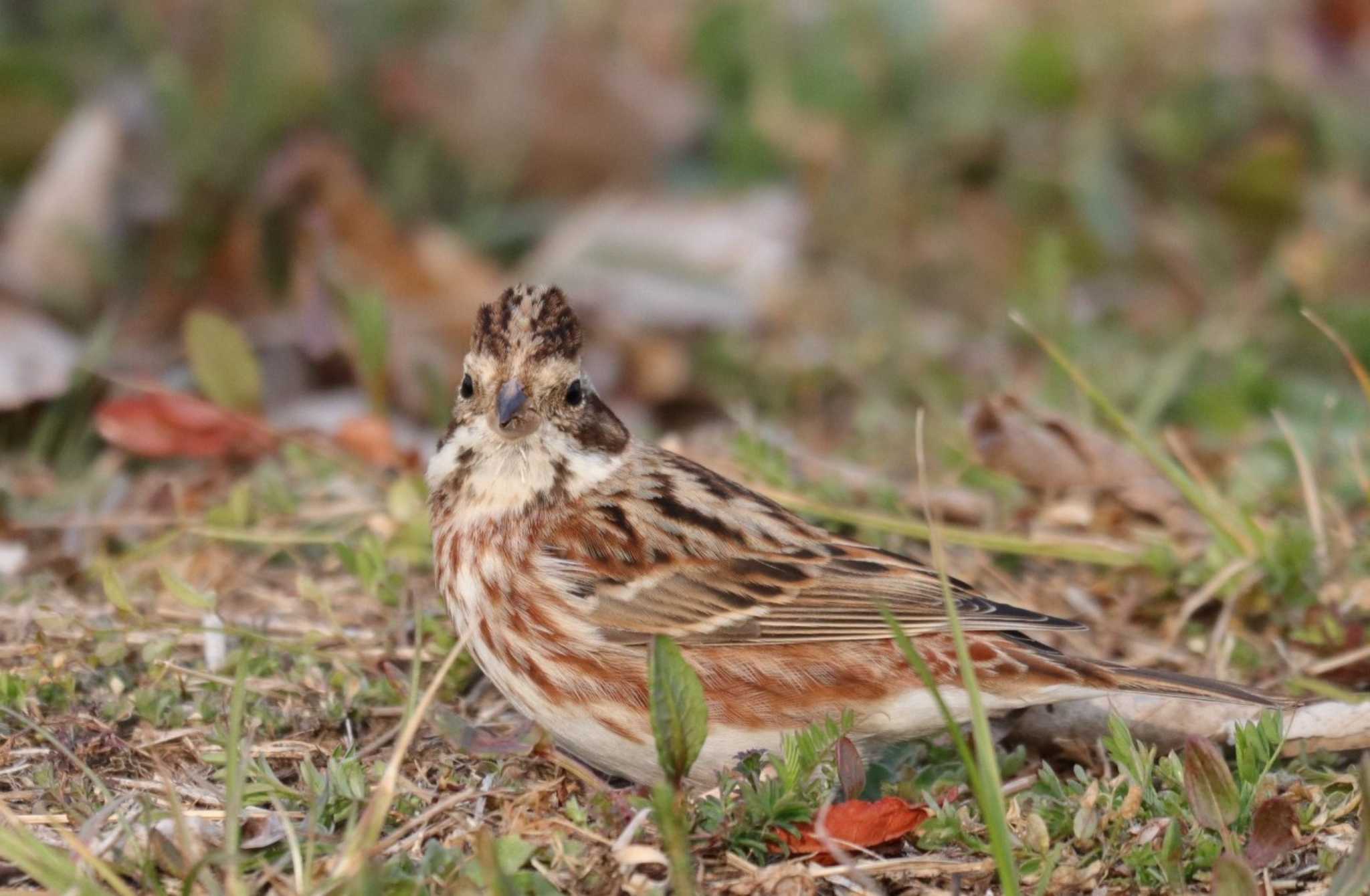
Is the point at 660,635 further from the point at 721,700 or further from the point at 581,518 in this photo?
the point at 581,518

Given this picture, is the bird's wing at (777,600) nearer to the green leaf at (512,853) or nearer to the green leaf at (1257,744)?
the green leaf at (1257,744)

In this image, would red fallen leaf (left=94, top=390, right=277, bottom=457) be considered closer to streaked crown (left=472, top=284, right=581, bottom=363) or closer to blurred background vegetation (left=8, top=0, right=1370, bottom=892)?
blurred background vegetation (left=8, top=0, right=1370, bottom=892)

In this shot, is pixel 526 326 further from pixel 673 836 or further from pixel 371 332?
pixel 673 836

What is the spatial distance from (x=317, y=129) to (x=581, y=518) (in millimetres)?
4986

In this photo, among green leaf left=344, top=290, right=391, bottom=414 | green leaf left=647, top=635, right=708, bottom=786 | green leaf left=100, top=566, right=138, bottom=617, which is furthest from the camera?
green leaf left=344, top=290, right=391, bottom=414

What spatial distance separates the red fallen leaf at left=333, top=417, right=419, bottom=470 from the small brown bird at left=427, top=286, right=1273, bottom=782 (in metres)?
1.24

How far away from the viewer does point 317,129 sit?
9094 mm

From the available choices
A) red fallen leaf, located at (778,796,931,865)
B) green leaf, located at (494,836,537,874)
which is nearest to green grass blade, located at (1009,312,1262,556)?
red fallen leaf, located at (778,796,931,865)

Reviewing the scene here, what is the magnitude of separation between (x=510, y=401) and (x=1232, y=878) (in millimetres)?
2264

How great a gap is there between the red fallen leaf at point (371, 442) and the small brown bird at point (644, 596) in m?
1.24

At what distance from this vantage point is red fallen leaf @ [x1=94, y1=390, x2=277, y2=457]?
5984 mm

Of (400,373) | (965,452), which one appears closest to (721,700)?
(965,452)

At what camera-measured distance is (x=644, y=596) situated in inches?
184

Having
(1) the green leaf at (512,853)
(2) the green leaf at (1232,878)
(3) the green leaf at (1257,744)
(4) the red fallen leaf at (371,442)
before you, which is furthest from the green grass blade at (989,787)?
(4) the red fallen leaf at (371,442)
